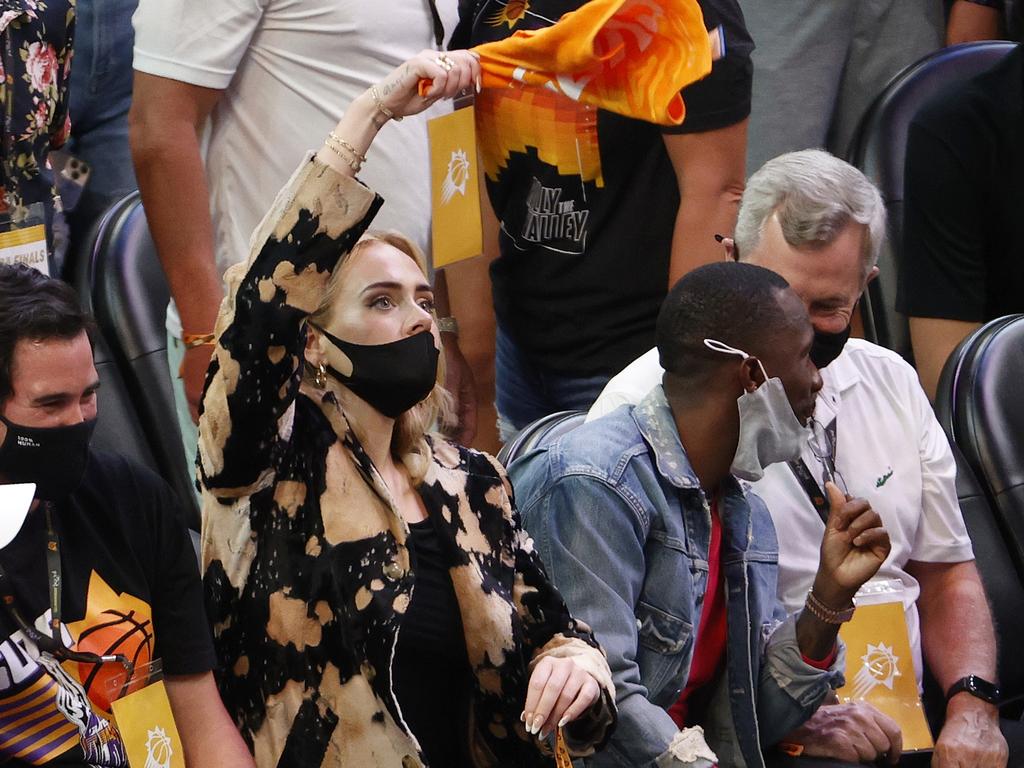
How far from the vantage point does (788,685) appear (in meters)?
2.59

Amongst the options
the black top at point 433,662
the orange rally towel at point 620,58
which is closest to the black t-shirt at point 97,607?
the black top at point 433,662

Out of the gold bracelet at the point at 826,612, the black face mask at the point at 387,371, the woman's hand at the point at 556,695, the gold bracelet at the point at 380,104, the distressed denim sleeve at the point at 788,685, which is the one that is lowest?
the distressed denim sleeve at the point at 788,685

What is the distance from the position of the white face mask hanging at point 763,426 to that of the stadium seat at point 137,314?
1800mm

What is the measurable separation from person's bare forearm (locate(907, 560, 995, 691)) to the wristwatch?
2 cm

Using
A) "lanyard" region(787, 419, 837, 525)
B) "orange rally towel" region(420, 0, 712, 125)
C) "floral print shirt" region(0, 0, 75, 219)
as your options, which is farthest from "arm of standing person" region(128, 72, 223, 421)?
"lanyard" region(787, 419, 837, 525)

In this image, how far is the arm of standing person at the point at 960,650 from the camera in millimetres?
2826

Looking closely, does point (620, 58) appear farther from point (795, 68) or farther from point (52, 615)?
point (795, 68)

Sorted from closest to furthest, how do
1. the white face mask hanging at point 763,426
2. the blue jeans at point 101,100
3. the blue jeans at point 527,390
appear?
the white face mask hanging at point 763,426 → the blue jeans at point 527,390 → the blue jeans at point 101,100

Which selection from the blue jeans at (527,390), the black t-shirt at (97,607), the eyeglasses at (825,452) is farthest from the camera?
the blue jeans at (527,390)

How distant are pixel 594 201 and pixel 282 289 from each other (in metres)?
1.19

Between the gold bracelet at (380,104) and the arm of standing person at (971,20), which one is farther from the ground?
the gold bracelet at (380,104)

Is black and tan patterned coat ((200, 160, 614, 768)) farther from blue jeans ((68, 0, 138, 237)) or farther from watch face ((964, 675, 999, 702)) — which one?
blue jeans ((68, 0, 138, 237))

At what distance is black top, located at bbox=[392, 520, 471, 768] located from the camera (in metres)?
2.33

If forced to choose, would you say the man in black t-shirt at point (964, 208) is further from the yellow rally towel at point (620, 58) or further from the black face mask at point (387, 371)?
the black face mask at point (387, 371)
